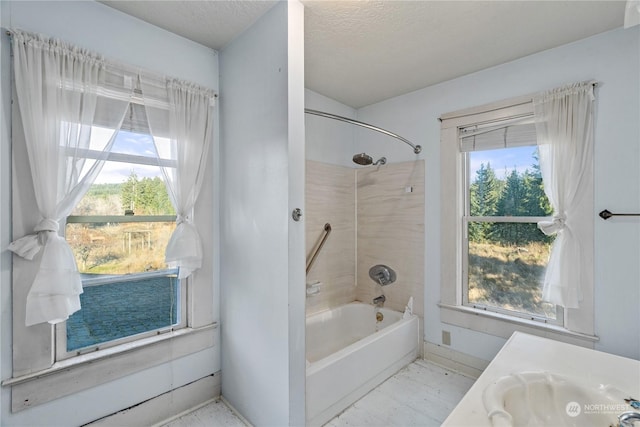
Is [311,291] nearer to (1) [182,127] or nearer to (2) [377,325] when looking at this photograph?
(2) [377,325]

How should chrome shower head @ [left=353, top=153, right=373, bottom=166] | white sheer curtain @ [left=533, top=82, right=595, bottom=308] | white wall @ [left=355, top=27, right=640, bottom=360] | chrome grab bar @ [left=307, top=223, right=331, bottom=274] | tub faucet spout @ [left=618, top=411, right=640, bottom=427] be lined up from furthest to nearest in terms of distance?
1. chrome grab bar @ [left=307, top=223, right=331, bottom=274]
2. chrome shower head @ [left=353, top=153, right=373, bottom=166]
3. white sheer curtain @ [left=533, top=82, right=595, bottom=308]
4. white wall @ [left=355, top=27, right=640, bottom=360]
5. tub faucet spout @ [left=618, top=411, right=640, bottom=427]

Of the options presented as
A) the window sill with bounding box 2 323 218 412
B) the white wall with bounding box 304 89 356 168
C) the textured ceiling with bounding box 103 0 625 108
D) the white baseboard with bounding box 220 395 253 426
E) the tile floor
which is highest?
the textured ceiling with bounding box 103 0 625 108

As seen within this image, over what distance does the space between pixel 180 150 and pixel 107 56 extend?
0.60 meters

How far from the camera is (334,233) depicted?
9.43 feet

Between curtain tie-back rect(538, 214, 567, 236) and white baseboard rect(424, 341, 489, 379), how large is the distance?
3.58 ft

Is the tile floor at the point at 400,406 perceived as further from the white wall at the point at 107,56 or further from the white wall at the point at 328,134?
the white wall at the point at 328,134

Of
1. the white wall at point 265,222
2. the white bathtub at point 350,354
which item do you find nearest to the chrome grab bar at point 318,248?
the white bathtub at point 350,354

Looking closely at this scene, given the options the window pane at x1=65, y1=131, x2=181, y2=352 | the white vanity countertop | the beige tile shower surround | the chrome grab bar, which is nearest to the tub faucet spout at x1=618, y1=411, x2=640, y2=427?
the white vanity countertop

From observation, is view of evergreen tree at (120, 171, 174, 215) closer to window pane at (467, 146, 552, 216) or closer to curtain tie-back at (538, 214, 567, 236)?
window pane at (467, 146, 552, 216)

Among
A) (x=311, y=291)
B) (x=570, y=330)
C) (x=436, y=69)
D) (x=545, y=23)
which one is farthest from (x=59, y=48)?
(x=570, y=330)

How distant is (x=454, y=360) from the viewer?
92.8 inches

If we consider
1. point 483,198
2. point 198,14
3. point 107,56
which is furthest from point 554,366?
point 107,56

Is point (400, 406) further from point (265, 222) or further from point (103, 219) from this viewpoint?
point (103, 219)

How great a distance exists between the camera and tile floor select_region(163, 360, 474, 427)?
5.79 ft
